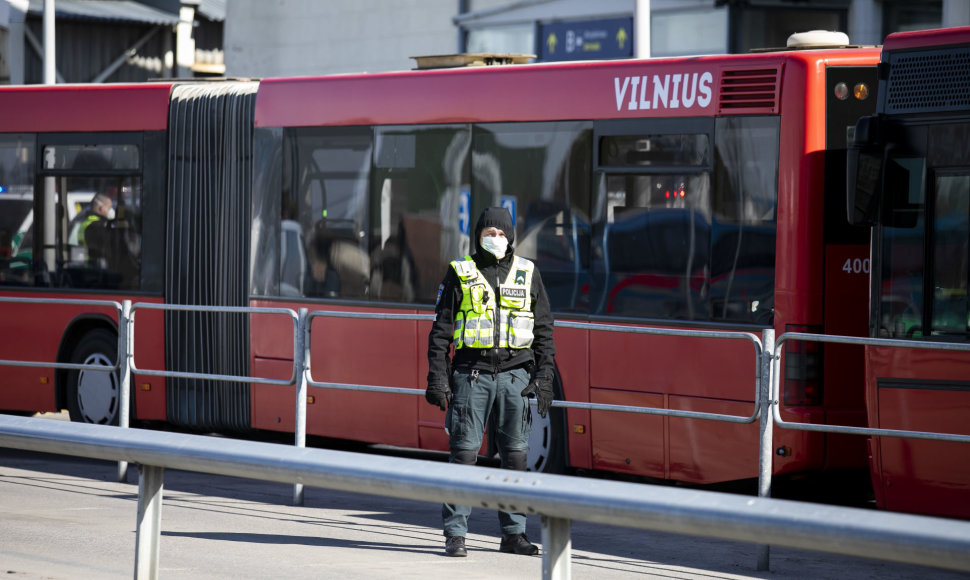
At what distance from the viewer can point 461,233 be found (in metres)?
11.2

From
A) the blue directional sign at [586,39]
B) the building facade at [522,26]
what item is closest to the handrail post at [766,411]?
the building facade at [522,26]

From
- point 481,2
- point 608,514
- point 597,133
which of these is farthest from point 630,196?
point 481,2

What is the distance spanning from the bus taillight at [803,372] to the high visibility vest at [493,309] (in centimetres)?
219

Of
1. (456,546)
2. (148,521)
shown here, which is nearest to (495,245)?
(456,546)

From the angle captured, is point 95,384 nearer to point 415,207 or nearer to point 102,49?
point 415,207

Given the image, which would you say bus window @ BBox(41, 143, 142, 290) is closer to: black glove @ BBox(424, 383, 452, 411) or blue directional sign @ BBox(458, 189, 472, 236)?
blue directional sign @ BBox(458, 189, 472, 236)

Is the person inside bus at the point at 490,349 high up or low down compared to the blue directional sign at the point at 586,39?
down

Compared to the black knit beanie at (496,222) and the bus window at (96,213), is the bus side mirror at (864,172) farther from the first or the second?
the bus window at (96,213)

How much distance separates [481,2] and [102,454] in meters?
19.3

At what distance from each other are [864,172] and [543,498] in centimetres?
505

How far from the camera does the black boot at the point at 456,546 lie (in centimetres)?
793

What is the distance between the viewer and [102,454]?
17.4ft

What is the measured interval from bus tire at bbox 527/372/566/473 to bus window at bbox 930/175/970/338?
2.84 metres

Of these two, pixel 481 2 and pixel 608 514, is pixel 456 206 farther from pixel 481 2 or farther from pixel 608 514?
pixel 481 2
